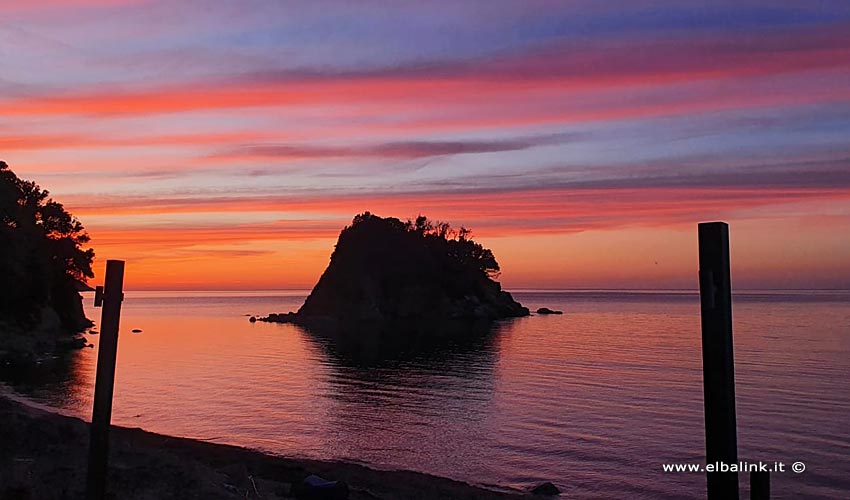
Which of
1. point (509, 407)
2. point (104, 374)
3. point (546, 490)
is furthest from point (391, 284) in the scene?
point (104, 374)

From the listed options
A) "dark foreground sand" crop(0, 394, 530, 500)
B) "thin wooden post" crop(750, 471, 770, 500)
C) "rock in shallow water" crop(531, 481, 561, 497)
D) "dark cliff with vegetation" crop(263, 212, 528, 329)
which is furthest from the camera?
"dark cliff with vegetation" crop(263, 212, 528, 329)

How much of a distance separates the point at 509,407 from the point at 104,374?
3510 cm

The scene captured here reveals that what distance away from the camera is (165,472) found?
18000 millimetres

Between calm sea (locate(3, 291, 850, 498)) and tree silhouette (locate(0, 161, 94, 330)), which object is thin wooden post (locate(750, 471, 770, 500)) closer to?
calm sea (locate(3, 291, 850, 498))

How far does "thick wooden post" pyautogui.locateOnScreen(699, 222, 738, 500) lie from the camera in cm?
800

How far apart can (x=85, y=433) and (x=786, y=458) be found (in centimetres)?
2614

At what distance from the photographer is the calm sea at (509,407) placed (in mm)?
29688

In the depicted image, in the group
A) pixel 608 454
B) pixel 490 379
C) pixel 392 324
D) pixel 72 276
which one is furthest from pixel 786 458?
pixel 392 324

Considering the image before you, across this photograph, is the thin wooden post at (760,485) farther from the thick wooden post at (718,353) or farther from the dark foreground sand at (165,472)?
the dark foreground sand at (165,472)

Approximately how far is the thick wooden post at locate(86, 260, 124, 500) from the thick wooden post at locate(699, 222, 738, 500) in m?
8.49

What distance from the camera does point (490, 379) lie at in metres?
58.6

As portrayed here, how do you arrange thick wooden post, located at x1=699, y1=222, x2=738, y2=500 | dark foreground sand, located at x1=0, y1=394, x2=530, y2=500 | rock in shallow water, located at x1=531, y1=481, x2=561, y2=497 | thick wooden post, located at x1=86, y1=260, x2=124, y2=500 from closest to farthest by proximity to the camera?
thick wooden post, located at x1=699, y1=222, x2=738, y2=500
thick wooden post, located at x1=86, y1=260, x2=124, y2=500
dark foreground sand, located at x1=0, y1=394, x2=530, y2=500
rock in shallow water, located at x1=531, y1=481, x2=561, y2=497

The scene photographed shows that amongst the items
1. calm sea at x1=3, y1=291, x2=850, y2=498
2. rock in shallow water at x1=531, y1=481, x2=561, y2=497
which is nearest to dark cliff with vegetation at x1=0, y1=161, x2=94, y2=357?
calm sea at x1=3, y1=291, x2=850, y2=498

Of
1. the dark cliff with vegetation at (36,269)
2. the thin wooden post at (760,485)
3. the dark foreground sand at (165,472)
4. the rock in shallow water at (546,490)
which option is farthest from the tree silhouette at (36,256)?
the thin wooden post at (760,485)
